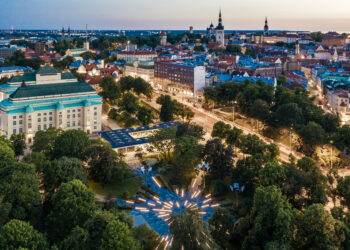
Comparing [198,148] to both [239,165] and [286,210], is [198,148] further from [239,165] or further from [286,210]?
[286,210]

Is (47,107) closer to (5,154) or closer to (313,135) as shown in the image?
(5,154)

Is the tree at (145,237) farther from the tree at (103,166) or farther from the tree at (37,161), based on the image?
the tree at (37,161)

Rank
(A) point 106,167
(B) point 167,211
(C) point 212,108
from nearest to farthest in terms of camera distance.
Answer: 1. (B) point 167,211
2. (A) point 106,167
3. (C) point 212,108

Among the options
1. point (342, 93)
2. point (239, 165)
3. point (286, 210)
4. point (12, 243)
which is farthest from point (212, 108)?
point (12, 243)

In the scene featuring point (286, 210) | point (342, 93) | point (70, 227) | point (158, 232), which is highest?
point (342, 93)

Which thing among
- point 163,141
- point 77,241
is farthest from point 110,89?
point 77,241

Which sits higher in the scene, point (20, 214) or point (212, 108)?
point (212, 108)

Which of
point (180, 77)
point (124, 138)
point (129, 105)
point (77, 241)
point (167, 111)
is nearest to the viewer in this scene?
point (77, 241)

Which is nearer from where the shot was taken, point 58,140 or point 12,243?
point 12,243
